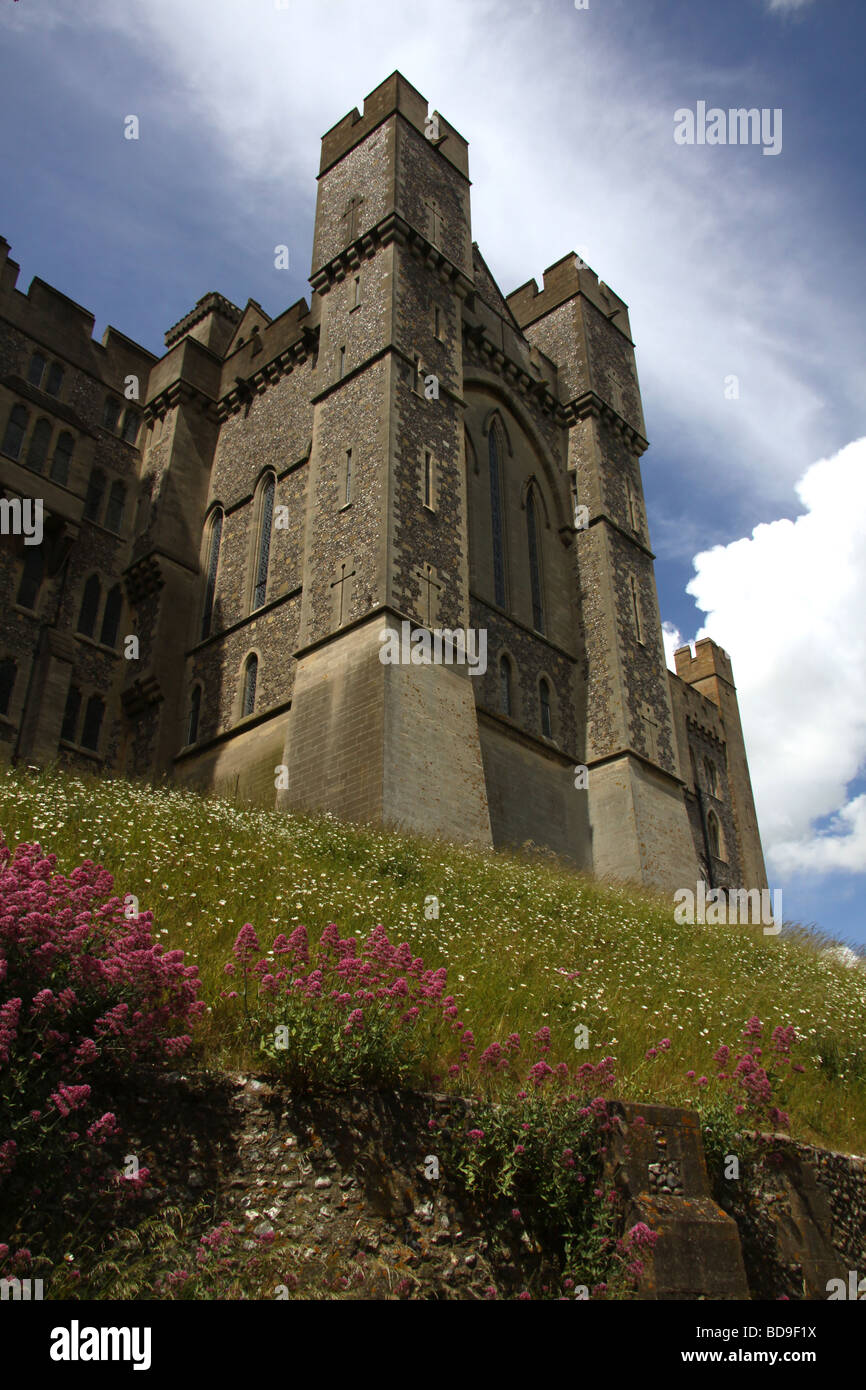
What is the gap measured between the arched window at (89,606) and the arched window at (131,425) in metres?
4.91

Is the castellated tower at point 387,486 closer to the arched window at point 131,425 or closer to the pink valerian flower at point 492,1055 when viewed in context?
the arched window at point 131,425

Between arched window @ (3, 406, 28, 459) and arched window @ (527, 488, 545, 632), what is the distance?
12.0 meters

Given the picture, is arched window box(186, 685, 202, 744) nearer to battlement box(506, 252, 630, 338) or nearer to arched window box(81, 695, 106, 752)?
arched window box(81, 695, 106, 752)

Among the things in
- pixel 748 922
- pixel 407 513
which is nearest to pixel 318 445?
pixel 407 513

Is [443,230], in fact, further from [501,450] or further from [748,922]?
[748,922]

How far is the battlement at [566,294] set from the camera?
91.9 ft

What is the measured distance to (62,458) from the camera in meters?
21.6

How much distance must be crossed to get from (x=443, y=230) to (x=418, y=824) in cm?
1499

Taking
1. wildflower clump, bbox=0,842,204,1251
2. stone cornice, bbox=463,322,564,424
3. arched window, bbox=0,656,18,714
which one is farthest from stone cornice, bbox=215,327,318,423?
wildflower clump, bbox=0,842,204,1251

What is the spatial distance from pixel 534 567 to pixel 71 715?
11.5 m

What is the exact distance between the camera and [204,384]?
84.1 ft

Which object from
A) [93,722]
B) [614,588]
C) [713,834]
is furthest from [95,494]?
[713,834]

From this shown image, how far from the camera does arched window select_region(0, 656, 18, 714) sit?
62.0 ft
